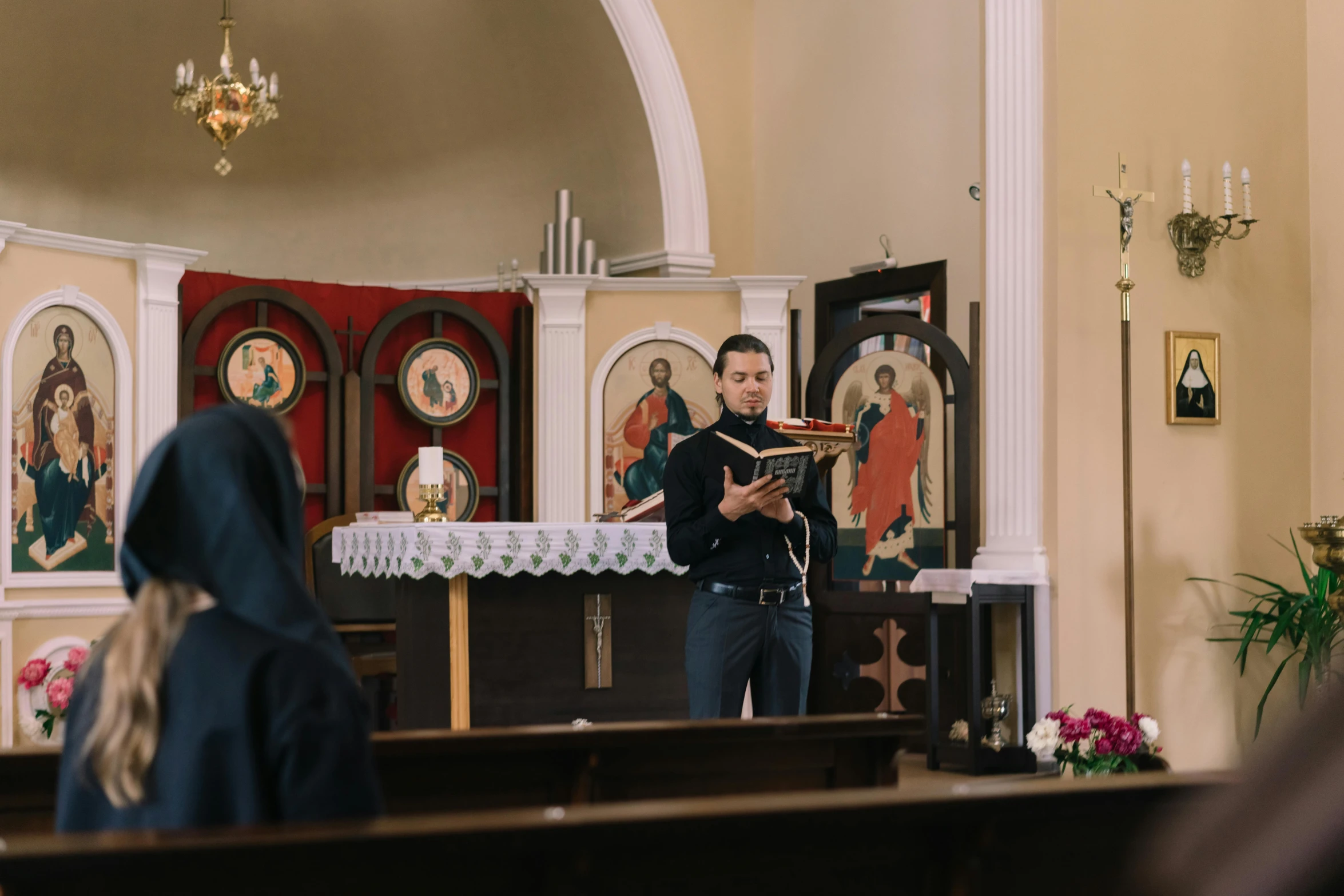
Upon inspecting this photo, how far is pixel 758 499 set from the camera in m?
4.30

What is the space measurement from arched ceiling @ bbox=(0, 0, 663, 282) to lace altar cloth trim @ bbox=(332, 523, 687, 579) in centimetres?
501

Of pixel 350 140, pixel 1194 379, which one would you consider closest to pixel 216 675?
pixel 1194 379

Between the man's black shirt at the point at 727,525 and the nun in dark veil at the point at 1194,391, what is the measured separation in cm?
340

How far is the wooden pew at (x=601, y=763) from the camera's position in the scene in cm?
295

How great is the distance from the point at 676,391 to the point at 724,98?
2859 millimetres

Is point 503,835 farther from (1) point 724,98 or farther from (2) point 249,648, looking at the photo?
(1) point 724,98

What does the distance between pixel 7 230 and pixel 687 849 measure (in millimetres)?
7166

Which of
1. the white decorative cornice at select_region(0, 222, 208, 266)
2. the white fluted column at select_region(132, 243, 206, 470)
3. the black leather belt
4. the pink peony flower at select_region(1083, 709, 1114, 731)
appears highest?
the white decorative cornice at select_region(0, 222, 208, 266)

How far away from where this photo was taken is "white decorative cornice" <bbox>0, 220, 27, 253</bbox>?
775 cm

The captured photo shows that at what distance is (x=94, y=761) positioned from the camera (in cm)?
177

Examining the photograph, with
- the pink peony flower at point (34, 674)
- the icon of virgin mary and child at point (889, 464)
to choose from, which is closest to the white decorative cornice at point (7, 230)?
the pink peony flower at point (34, 674)

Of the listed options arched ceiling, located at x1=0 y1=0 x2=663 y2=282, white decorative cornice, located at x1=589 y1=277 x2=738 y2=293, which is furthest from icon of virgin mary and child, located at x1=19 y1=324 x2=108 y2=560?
white decorative cornice, located at x1=589 y1=277 x2=738 y2=293

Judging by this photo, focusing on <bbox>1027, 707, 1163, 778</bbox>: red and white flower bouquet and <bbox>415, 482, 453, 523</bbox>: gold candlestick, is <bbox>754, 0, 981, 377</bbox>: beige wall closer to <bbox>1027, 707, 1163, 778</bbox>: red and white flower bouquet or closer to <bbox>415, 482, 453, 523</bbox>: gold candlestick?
<bbox>415, 482, 453, 523</bbox>: gold candlestick

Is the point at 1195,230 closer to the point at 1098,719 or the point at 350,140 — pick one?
the point at 1098,719
